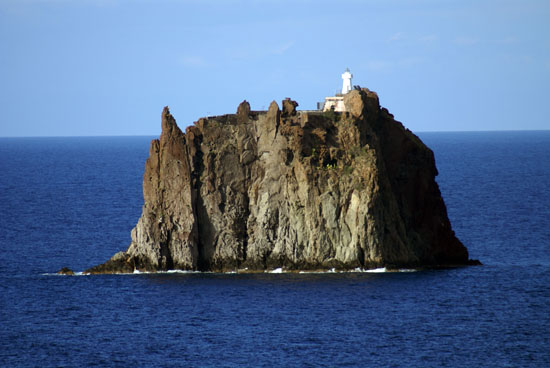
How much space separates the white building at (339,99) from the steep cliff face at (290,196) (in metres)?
8.33

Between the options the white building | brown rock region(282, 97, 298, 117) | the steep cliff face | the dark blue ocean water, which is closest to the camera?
the dark blue ocean water

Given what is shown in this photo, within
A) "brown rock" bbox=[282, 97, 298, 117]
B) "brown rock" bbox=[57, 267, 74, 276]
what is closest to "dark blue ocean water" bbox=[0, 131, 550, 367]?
"brown rock" bbox=[57, 267, 74, 276]

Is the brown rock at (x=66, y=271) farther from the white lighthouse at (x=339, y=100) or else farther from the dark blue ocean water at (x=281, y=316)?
the white lighthouse at (x=339, y=100)

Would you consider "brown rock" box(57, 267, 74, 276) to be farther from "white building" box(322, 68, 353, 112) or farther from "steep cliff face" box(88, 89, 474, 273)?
"white building" box(322, 68, 353, 112)

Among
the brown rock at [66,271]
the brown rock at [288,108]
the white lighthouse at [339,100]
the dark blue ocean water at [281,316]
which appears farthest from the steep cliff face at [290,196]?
the white lighthouse at [339,100]

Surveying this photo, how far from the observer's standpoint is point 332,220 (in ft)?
326

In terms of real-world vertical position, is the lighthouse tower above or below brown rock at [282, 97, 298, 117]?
above

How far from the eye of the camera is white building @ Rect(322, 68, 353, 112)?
4498 inches

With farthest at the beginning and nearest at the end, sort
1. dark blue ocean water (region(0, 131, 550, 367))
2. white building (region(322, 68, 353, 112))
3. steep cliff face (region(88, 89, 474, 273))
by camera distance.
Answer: white building (region(322, 68, 353, 112)), steep cliff face (region(88, 89, 474, 273)), dark blue ocean water (region(0, 131, 550, 367))

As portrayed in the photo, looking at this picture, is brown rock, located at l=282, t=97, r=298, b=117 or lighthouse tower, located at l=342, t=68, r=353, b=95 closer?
brown rock, located at l=282, t=97, r=298, b=117

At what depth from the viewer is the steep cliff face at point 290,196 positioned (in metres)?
99.6

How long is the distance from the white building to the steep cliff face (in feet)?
27.3

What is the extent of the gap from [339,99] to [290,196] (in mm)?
16641

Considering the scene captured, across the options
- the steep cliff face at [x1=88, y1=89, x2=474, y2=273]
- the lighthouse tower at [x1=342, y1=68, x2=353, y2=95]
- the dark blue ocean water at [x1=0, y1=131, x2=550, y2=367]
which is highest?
the lighthouse tower at [x1=342, y1=68, x2=353, y2=95]
